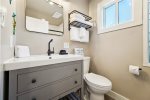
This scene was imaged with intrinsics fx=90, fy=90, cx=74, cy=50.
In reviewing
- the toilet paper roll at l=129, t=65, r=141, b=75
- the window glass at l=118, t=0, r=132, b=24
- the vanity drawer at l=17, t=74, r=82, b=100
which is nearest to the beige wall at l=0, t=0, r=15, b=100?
the vanity drawer at l=17, t=74, r=82, b=100

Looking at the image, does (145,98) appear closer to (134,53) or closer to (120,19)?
(134,53)

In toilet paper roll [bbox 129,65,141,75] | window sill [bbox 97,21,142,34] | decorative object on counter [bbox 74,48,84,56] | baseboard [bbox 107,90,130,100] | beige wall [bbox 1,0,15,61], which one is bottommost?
baseboard [bbox 107,90,130,100]

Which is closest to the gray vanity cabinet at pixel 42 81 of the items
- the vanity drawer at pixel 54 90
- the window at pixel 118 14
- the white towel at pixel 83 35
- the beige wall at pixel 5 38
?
the vanity drawer at pixel 54 90

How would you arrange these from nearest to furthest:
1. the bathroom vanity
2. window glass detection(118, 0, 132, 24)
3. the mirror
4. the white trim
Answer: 1. the bathroom vanity
2. the white trim
3. the mirror
4. window glass detection(118, 0, 132, 24)

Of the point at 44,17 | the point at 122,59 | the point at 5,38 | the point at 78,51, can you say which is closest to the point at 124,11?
the point at 122,59

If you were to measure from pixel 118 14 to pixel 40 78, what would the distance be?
6.02 ft

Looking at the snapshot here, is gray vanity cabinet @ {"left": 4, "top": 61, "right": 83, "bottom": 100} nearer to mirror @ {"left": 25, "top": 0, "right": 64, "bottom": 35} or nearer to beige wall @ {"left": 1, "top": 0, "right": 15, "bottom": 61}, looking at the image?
beige wall @ {"left": 1, "top": 0, "right": 15, "bottom": 61}

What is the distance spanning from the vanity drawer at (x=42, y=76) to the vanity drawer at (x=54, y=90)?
0.06m

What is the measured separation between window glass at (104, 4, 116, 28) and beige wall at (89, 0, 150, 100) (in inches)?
10.1

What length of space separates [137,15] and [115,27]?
0.40 meters

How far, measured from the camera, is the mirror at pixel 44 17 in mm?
1449

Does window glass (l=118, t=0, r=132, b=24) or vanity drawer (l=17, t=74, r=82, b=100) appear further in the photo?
window glass (l=118, t=0, r=132, b=24)

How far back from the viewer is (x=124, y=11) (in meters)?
1.74

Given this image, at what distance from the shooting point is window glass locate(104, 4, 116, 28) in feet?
6.30
